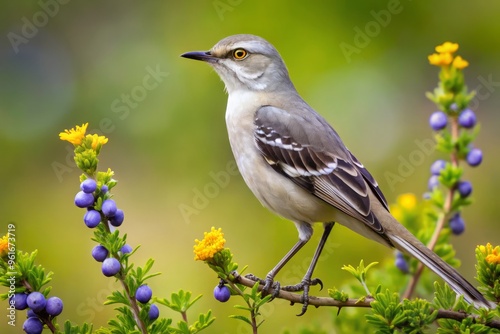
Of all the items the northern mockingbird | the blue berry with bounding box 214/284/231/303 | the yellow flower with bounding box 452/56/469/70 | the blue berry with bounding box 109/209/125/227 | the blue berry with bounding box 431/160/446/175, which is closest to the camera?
the blue berry with bounding box 109/209/125/227

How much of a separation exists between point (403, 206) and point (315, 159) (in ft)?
1.98

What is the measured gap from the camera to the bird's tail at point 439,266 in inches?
129

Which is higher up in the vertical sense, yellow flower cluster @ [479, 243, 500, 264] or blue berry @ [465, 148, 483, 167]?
blue berry @ [465, 148, 483, 167]

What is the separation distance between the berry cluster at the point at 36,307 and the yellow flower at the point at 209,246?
1.80ft

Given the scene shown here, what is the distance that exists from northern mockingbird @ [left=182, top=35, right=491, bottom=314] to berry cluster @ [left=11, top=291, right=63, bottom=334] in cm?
149

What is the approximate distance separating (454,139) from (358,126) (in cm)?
226

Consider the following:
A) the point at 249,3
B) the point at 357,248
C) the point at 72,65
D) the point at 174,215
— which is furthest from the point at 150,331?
the point at 72,65

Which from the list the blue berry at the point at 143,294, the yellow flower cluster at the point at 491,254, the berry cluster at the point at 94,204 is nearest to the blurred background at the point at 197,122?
the yellow flower cluster at the point at 491,254

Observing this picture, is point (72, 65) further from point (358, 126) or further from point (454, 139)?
point (454, 139)

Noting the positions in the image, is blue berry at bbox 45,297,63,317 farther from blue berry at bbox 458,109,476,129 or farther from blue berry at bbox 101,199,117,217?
blue berry at bbox 458,109,476,129

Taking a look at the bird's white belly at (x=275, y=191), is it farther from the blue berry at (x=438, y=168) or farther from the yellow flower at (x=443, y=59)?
the yellow flower at (x=443, y=59)

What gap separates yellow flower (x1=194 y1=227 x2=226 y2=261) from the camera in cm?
282

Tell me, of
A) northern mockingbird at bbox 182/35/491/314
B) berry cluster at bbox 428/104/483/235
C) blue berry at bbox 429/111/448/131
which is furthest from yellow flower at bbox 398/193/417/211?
blue berry at bbox 429/111/448/131

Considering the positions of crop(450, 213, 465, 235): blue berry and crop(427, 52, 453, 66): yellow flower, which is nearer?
crop(427, 52, 453, 66): yellow flower
